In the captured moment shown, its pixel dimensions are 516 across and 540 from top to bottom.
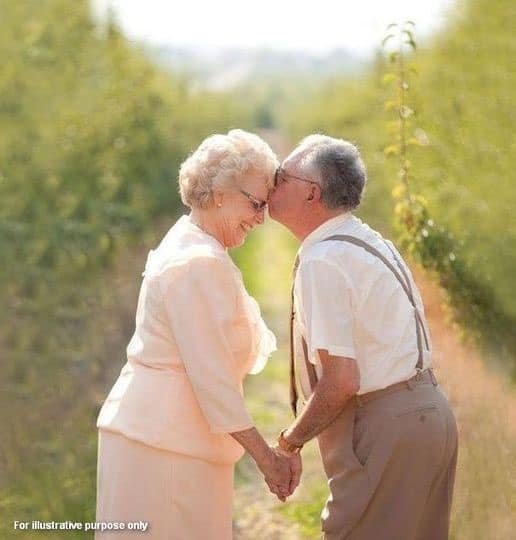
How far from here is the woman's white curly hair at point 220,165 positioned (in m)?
4.11

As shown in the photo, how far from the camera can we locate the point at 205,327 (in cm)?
398

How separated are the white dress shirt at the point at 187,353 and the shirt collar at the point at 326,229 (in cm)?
26

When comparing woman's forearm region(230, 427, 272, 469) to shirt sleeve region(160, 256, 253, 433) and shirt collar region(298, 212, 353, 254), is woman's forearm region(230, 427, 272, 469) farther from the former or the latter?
shirt collar region(298, 212, 353, 254)

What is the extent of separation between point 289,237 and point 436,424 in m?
16.3

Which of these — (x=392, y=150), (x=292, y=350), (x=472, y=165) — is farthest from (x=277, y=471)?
(x=472, y=165)

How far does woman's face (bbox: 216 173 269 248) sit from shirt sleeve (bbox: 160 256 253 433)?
0.20 meters

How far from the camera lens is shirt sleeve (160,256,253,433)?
3.98 meters

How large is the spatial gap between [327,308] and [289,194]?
460mm

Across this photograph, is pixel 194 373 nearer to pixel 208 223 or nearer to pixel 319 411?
pixel 319 411

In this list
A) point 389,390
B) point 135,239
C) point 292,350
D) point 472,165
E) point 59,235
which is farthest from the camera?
point 135,239

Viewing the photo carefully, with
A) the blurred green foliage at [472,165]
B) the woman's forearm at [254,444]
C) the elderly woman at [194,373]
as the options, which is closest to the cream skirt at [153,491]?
the elderly woman at [194,373]

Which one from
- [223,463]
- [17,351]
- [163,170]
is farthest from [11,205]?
[163,170]

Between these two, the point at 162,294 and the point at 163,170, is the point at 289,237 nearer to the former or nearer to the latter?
the point at 163,170

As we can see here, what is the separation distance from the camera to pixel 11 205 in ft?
32.3
